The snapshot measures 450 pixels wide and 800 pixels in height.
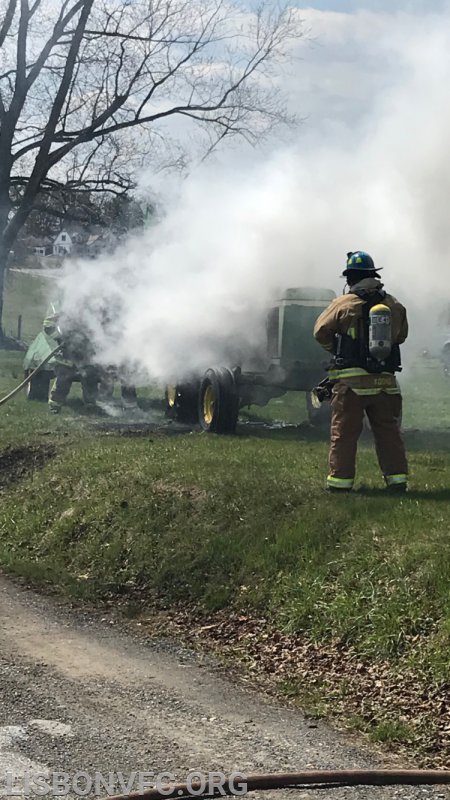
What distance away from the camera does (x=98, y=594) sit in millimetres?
7016


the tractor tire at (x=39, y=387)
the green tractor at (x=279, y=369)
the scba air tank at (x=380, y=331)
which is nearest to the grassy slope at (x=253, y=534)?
the scba air tank at (x=380, y=331)

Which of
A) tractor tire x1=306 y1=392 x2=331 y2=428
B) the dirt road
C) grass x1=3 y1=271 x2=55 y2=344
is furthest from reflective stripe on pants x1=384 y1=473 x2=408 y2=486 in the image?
grass x1=3 y1=271 x2=55 y2=344

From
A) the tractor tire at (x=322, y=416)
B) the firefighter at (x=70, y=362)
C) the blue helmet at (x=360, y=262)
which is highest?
the blue helmet at (x=360, y=262)

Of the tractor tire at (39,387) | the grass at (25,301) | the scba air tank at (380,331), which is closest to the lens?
the scba air tank at (380,331)

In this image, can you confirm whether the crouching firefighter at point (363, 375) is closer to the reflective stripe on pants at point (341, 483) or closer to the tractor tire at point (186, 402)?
the reflective stripe on pants at point (341, 483)

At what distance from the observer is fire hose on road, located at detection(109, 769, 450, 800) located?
12.3 ft

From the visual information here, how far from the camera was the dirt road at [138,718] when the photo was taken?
4039 millimetres

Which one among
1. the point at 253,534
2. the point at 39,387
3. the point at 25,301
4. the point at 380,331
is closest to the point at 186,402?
the point at 39,387

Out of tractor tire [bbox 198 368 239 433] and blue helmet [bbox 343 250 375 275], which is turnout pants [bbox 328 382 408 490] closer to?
blue helmet [bbox 343 250 375 275]

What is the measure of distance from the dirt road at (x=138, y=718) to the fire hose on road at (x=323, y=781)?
51 millimetres

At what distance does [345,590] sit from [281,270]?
299 inches

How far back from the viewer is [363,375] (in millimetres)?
7520

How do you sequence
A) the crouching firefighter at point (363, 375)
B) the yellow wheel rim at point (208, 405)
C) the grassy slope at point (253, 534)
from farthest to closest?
the yellow wheel rim at point (208, 405), the crouching firefighter at point (363, 375), the grassy slope at point (253, 534)

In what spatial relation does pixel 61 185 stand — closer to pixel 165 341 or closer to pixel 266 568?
pixel 165 341
